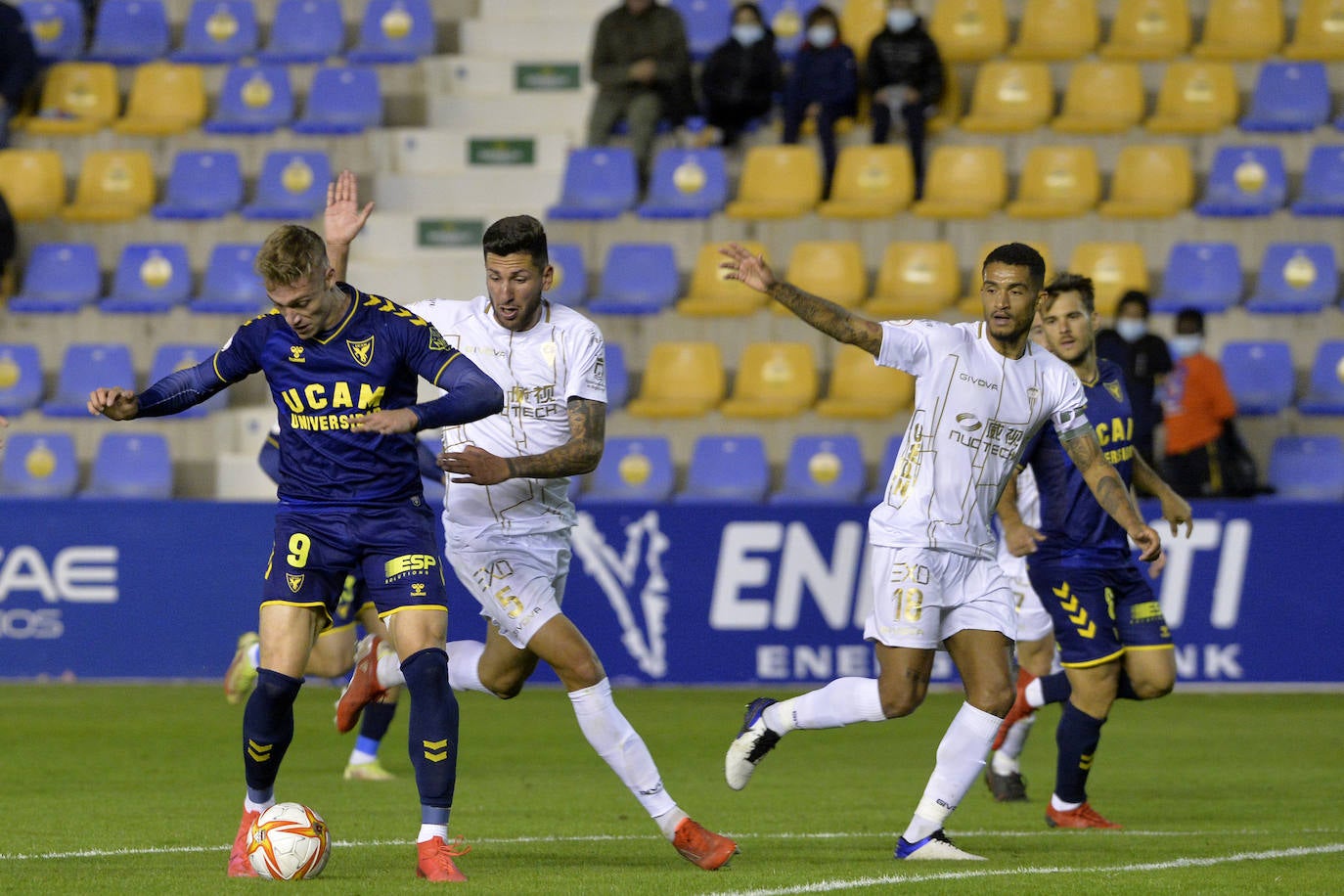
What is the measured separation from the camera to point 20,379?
17234 millimetres

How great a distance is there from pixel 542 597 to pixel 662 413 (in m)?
8.97

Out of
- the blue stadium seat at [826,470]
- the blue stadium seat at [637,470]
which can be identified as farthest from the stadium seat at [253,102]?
→ the blue stadium seat at [826,470]

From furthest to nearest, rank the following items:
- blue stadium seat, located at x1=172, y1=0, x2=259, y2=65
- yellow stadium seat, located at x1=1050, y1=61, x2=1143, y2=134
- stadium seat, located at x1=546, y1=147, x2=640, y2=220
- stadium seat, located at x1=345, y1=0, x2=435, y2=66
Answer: blue stadium seat, located at x1=172, y1=0, x2=259, y2=65
stadium seat, located at x1=345, y1=0, x2=435, y2=66
stadium seat, located at x1=546, y1=147, x2=640, y2=220
yellow stadium seat, located at x1=1050, y1=61, x2=1143, y2=134

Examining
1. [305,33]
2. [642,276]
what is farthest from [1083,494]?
[305,33]

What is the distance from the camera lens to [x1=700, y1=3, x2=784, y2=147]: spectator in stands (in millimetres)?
17406

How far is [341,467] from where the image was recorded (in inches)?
256

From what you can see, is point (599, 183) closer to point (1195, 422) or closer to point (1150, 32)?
point (1150, 32)

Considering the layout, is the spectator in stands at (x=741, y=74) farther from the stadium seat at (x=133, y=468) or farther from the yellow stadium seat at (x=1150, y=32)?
the stadium seat at (x=133, y=468)

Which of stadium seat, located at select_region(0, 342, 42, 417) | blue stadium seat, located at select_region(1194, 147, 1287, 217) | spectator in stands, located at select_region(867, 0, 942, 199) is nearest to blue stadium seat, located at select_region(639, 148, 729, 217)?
spectator in stands, located at select_region(867, 0, 942, 199)

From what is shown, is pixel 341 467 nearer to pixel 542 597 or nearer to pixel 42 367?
pixel 542 597

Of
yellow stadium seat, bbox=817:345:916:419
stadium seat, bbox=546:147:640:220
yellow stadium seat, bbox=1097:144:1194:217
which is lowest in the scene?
yellow stadium seat, bbox=817:345:916:419

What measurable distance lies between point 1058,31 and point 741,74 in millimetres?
3284

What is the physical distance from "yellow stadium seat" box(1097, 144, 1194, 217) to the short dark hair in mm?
10990

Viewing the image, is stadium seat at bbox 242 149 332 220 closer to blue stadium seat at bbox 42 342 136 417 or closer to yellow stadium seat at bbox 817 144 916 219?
blue stadium seat at bbox 42 342 136 417
